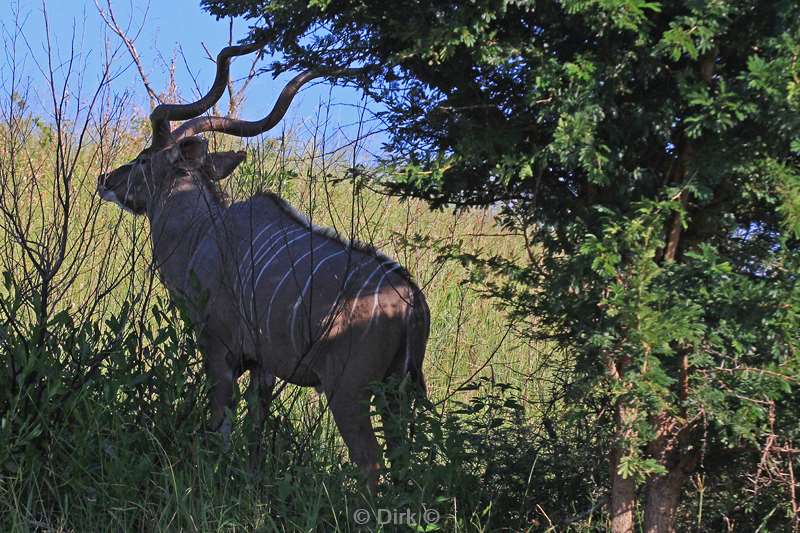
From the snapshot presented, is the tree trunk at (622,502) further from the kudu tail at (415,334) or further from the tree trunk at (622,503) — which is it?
the kudu tail at (415,334)

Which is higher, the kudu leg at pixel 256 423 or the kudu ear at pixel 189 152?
the kudu ear at pixel 189 152

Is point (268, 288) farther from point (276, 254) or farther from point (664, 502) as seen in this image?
point (664, 502)

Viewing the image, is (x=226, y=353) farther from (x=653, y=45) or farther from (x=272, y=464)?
(x=653, y=45)

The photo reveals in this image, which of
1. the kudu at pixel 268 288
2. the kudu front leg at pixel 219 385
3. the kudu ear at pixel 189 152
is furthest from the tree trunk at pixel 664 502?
the kudu ear at pixel 189 152

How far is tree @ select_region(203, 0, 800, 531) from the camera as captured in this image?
8.91 feet

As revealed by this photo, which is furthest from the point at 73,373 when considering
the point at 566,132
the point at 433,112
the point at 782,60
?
the point at 782,60

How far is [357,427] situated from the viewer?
388 cm

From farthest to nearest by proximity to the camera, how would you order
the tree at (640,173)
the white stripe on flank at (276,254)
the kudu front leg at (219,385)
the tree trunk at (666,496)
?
the white stripe on flank at (276,254), the kudu front leg at (219,385), the tree trunk at (666,496), the tree at (640,173)

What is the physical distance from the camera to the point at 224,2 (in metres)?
3.39

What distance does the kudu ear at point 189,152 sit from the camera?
198 inches

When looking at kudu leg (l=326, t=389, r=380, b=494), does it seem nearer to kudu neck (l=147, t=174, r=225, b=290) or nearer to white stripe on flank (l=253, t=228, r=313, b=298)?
white stripe on flank (l=253, t=228, r=313, b=298)

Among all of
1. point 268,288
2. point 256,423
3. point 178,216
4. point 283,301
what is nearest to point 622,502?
point 256,423

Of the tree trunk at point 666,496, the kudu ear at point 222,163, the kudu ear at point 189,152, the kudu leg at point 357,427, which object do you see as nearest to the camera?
the tree trunk at point 666,496

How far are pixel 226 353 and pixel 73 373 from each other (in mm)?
667
